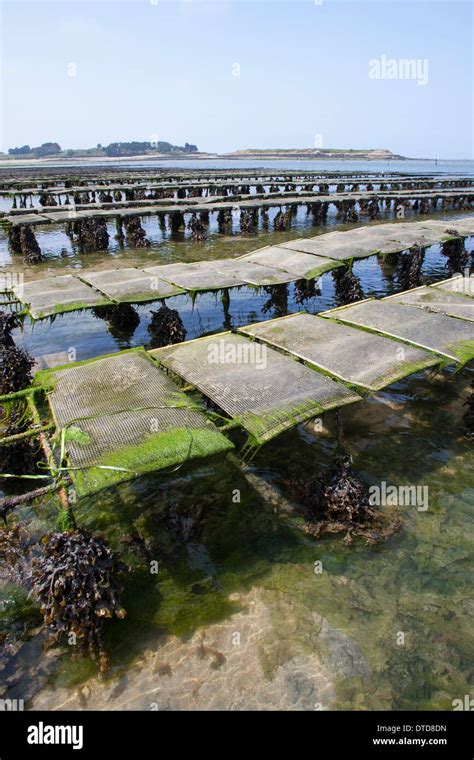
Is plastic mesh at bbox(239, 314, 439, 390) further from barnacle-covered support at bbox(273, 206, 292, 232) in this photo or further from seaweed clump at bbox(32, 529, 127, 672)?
barnacle-covered support at bbox(273, 206, 292, 232)

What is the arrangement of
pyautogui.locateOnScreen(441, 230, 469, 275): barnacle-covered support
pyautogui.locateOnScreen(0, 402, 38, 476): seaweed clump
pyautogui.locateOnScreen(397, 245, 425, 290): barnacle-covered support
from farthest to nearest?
1. pyautogui.locateOnScreen(441, 230, 469, 275): barnacle-covered support
2. pyautogui.locateOnScreen(397, 245, 425, 290): barnacle-covered support
3. pyautogui.locateOnScreen(0, 402, 38, 476): seaweed clump

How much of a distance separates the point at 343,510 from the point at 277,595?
1970mm

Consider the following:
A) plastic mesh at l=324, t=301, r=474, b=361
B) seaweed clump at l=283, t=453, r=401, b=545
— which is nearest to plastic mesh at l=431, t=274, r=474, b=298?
plastic mesh at l=324, t=301, r=474, b=361

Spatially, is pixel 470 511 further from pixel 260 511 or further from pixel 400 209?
pixel 400 209

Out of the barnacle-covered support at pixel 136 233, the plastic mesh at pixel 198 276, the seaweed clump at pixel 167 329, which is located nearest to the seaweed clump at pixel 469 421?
the plastic mesh at pixel 198 276

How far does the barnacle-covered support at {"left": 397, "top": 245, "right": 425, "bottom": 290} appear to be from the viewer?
68.7 feet

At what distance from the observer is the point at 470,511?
8.39 meters

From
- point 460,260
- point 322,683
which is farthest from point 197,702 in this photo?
point 460,260

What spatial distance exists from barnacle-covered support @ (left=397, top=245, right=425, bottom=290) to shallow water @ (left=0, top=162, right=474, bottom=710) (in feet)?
40.6

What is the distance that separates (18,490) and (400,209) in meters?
43.7

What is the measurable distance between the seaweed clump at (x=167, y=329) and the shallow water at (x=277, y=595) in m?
5.57

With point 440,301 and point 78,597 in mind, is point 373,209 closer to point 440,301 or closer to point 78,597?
point 440,301

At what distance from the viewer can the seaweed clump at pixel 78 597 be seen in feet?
19.4
